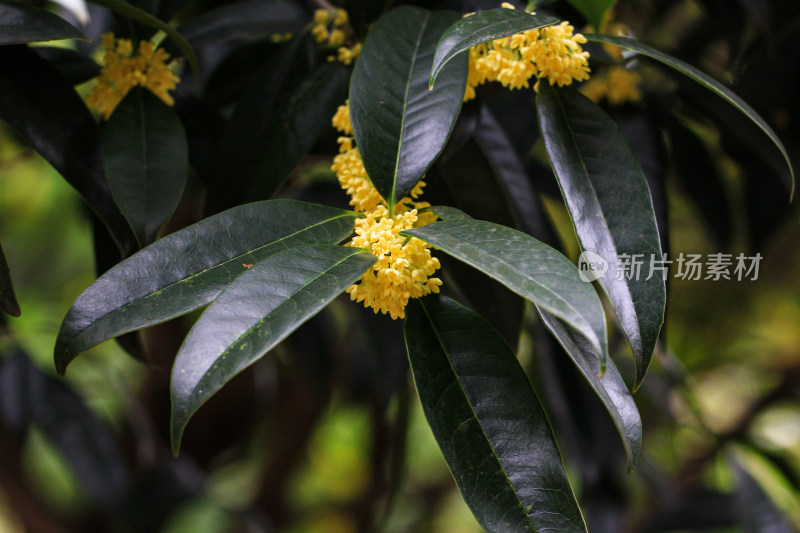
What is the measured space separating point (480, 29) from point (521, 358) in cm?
80

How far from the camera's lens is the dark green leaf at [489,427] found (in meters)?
0.33

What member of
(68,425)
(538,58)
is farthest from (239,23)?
(68,425)

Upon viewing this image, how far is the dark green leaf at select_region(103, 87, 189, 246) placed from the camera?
0.41 meters

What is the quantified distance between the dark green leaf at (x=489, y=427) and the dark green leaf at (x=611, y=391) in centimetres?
3

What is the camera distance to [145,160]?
0.44 metres

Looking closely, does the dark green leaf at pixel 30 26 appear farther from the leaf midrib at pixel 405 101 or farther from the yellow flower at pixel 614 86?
the yellow flower at pixel 614 86

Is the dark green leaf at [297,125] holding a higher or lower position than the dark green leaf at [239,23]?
lower

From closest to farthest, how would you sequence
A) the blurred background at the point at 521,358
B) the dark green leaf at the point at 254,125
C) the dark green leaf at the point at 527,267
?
the dark green leaf at the point at 527,267 → the dark green leaf at the point at 254,125 → the blurred background at the point at 521,358

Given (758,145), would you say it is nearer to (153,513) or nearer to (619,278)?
(619,278)

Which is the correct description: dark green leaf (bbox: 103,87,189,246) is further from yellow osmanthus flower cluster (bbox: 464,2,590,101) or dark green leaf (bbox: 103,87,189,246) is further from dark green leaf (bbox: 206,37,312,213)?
yellow osmanthus flower cluster (bbox: 464,2,590,101)

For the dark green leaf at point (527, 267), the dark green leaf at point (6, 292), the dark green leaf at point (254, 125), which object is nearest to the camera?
the dark green leaf at point (527, 267)

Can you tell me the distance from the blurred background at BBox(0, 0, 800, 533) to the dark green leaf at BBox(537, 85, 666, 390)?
0.09 metres

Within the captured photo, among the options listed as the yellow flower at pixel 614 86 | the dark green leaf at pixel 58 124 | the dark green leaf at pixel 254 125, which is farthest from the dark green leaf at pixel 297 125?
the yellow flower at pixel 614 86

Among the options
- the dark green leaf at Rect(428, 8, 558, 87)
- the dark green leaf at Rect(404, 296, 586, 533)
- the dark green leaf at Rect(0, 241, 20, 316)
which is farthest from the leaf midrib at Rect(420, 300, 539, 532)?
the dark green leaf at Rect(0, 241, 20, 316)
